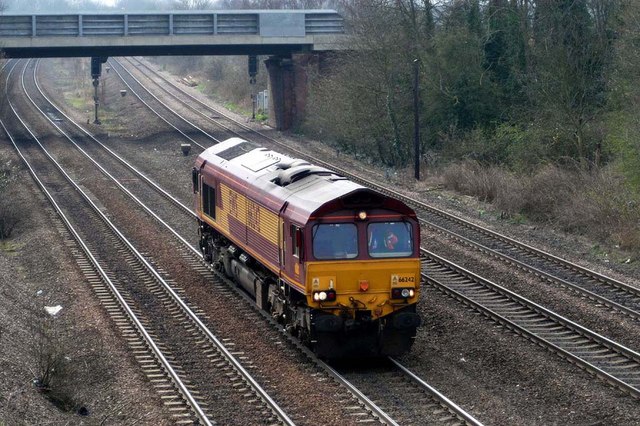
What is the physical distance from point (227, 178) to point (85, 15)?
90.7ft

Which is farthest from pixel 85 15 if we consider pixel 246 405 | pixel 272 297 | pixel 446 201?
pixel 246 405

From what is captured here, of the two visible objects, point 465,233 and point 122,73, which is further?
point 122,73

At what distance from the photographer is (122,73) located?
78.9 metres

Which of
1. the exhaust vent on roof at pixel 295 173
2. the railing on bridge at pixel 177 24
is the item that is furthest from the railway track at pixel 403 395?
the railing on bridge at pixel 177 24

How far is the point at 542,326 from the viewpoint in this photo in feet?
52.2

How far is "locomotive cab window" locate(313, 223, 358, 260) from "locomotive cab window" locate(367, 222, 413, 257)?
0.78ft

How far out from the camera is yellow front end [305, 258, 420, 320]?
13773 mm

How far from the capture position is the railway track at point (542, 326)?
45.1 ft

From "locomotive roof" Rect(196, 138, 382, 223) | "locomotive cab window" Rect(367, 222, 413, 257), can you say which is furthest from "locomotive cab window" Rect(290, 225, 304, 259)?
"locomotive cab window" Rect(367, 222, 413, 257)

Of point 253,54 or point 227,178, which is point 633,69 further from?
point 253,54

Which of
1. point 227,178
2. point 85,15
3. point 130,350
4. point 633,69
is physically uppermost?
point 85,15

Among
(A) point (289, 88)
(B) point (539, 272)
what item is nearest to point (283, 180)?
(B) point (539, 272)

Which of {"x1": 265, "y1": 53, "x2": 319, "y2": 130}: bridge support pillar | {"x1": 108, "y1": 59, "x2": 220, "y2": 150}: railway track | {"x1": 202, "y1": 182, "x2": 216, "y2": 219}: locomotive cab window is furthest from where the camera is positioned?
{"x1": 265, "y1": 53, "x2": 319, "y2": 130}: bridge support pillar

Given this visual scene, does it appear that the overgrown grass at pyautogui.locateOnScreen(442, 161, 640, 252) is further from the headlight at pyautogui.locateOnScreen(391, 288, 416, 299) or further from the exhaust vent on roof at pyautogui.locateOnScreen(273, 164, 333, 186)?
the headlight at pyautogui.locateOnScreen(391, 288, 416, 299)
